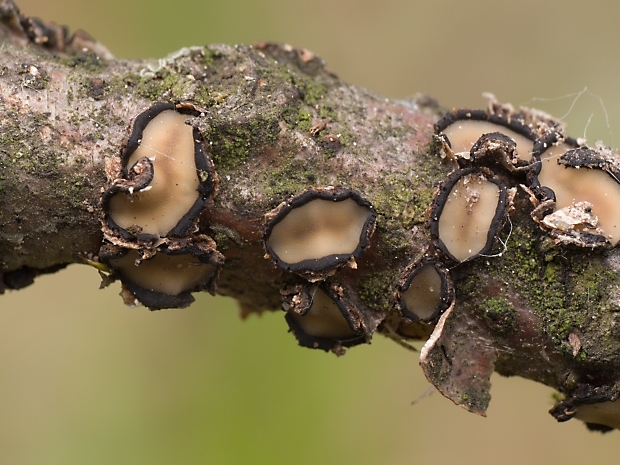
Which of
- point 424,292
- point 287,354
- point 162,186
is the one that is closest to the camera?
point 162,186

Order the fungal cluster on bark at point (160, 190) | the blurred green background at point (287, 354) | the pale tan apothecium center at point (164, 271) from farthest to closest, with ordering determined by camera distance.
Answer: the blurred green background at point (287, 354)
the pale tan apothecium center at point (164, 271)
the fungal cluster on bark at point (160, 190)

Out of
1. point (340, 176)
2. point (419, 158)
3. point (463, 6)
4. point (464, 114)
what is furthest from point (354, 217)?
point (463, 6)

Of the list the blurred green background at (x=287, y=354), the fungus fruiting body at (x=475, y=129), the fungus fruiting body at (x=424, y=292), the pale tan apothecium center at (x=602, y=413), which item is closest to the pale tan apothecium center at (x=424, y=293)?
the fungus fruiting body at (x=424, y=292)

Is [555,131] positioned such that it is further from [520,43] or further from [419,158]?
[520,43]

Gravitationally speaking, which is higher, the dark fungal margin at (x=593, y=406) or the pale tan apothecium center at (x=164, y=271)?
the pale tan apothecium center at (x=164, y=271)

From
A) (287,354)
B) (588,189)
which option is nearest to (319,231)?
(588,189)

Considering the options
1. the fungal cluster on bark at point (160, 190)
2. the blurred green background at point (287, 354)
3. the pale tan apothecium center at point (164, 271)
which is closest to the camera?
the fungal cluster on bark at point (160, 190)

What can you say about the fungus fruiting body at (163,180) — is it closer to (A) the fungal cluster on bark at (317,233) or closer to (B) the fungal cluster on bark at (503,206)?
(A) the fungal cluster on bark at (317,233)

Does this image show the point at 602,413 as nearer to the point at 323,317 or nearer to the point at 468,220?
the point at 468,220
